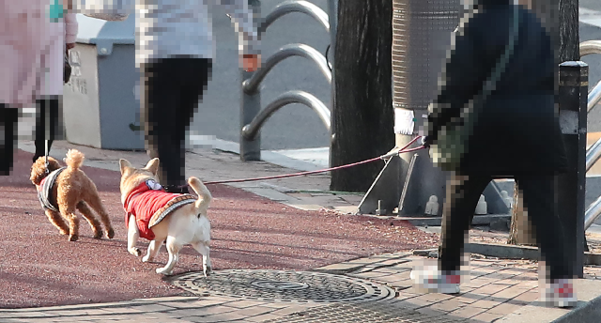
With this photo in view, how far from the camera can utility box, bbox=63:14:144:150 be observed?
31.9 feet

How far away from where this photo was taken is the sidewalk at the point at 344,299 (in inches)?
170

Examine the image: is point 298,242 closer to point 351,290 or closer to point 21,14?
point 351,290

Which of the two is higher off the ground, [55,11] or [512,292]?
[55,11]

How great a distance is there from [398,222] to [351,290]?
205cm

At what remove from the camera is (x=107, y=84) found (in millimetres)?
9727

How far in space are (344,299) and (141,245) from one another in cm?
157

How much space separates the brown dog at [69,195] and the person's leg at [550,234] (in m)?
2.50

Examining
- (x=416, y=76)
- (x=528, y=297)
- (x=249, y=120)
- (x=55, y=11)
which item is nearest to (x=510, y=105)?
(x=528, y=297)

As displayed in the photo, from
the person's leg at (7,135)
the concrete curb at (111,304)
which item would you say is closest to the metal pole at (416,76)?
the concrete curb at (111,304)

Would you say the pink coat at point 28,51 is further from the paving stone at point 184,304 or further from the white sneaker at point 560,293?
the white sneaker at point 560,293

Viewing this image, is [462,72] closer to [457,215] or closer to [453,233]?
[457,215]

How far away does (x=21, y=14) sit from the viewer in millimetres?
3240

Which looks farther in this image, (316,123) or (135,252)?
(316,123)

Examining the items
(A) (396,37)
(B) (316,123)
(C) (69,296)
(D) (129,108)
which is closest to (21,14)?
(C) (69,296)
